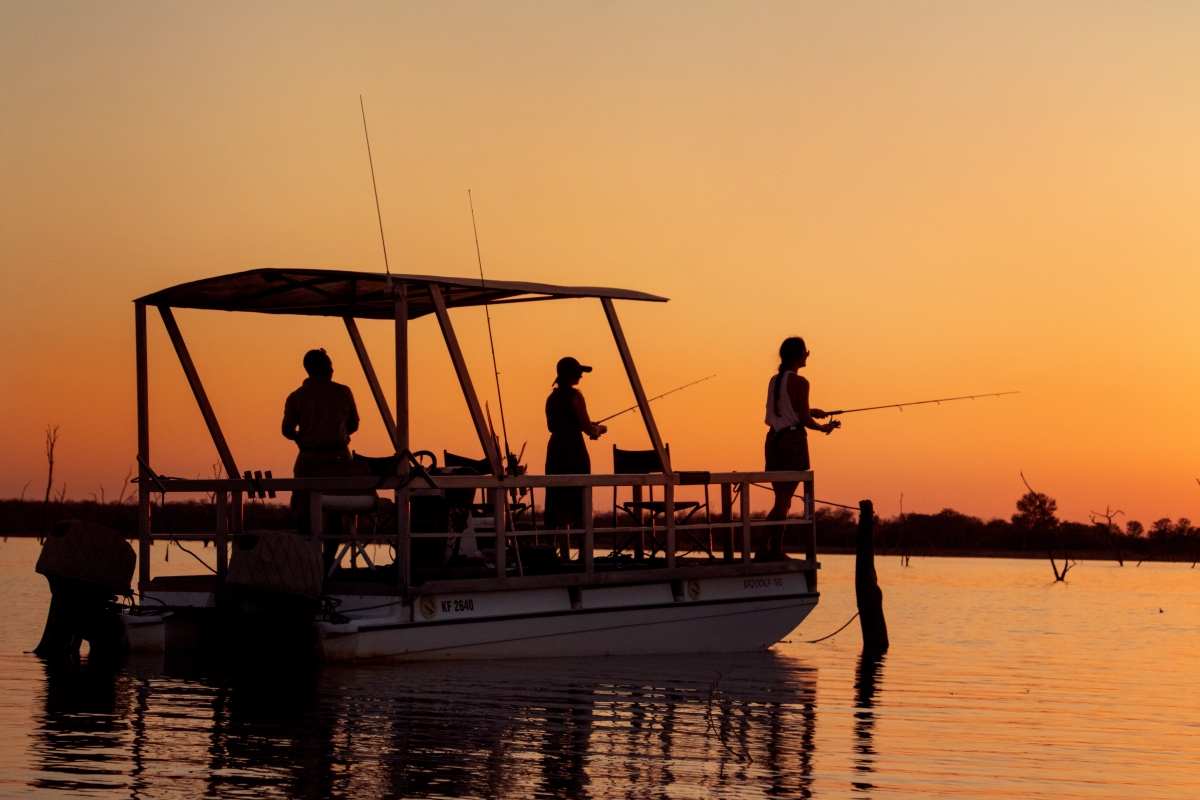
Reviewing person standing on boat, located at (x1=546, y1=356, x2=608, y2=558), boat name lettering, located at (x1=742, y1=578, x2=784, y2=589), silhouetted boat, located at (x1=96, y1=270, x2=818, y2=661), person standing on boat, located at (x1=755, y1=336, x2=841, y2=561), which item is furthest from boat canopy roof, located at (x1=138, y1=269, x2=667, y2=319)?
boat name lettering, located at (x1=742, y1=578, x2=784, y2=589)

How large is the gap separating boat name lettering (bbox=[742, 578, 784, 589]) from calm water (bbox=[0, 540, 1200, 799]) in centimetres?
70

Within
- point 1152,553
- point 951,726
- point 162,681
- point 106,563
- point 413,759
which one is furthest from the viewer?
point 1152,553

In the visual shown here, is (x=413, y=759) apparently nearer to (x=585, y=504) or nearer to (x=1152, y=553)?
(x=585, y=504)

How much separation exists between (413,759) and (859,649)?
447 inches

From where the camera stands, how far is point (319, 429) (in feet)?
43.9

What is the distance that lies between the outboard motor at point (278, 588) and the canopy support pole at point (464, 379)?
63.7 inches

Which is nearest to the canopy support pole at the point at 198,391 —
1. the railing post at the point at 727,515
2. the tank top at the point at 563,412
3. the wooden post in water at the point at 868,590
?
the tank top at the point at 563,412

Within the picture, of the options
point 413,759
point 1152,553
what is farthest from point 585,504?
point 1152,553

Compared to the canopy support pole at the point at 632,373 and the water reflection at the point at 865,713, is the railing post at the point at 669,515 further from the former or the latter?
the water reflection at the point at 865,713

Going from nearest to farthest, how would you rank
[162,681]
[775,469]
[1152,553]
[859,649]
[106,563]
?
[162,681], [106,563], [775,469], [859,649], [1152,553]

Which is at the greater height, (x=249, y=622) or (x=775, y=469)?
(x=775, y=469)

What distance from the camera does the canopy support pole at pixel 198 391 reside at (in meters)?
14.0

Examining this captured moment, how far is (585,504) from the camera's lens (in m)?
13.8

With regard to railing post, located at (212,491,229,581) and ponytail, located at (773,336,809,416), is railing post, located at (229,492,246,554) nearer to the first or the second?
railing post, located at (212,491,229,581)
